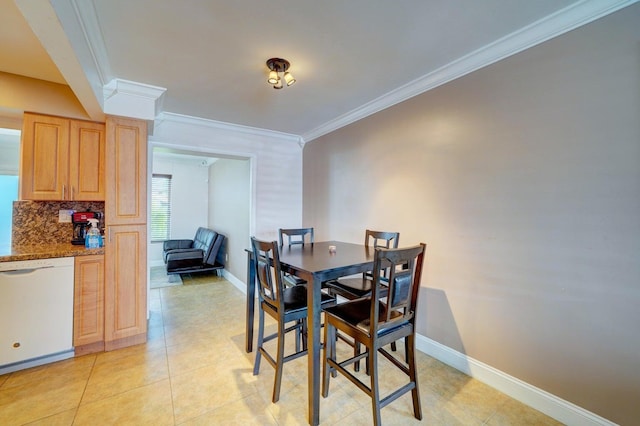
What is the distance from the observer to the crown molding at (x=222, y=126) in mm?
3169

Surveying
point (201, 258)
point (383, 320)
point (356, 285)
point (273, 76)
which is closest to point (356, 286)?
point (356, 285)

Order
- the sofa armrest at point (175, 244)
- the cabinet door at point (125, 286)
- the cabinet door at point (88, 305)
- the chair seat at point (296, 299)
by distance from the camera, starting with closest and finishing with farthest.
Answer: the chair seat at point (296, 299) → the cabinet door at point (88, 305) → the cabinet door at point (125, 286) → the sofa armrest at point (175, 244)

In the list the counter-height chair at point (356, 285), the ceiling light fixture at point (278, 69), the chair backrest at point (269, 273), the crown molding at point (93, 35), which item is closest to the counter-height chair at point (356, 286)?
the counter-height chair at point (356, 285)

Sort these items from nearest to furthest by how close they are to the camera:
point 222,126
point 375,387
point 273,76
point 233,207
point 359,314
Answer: point 375,387
point 359,314
point 273,76
point 222,126
point 233,207

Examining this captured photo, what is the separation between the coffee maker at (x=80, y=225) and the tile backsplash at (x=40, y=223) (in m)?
0.06

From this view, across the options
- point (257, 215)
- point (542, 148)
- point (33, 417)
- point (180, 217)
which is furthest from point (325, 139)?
point (180, 217)

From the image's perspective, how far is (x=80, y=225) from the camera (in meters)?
2.76

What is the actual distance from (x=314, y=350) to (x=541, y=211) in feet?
5.74

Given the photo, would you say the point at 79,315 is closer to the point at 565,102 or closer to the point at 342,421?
the point at 342,421

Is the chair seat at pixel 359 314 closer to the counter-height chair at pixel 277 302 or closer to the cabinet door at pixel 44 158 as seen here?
the counter-height chair at pixel 277 302

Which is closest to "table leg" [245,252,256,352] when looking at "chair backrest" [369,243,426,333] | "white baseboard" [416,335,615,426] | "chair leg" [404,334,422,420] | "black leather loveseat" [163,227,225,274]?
"chair backrest" [369,243,426,333]

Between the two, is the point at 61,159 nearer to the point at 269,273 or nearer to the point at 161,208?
the point at 269,273

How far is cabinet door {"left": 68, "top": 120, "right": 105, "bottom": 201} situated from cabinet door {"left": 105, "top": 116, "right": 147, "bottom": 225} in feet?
1.12

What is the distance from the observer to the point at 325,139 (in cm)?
376
